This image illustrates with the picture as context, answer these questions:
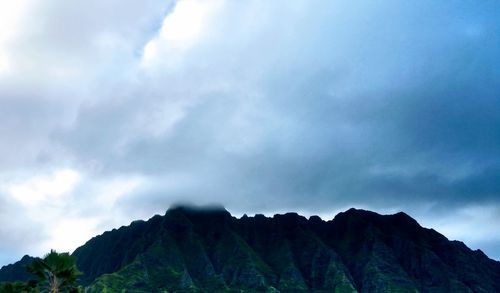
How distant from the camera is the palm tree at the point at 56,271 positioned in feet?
160

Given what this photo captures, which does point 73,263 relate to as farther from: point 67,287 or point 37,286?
point 37,286

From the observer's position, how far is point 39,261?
158 ft

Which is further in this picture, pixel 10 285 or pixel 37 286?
pixel 37 286

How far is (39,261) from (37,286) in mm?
7364

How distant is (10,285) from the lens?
49.9 m

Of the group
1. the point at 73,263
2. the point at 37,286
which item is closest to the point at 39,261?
the point at 73,263

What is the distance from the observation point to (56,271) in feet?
163

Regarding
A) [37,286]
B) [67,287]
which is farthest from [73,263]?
[37,286]

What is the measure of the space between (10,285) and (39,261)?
17.2ft

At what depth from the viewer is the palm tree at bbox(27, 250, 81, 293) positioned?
160 ft

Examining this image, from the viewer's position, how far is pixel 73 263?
50656 millimetres

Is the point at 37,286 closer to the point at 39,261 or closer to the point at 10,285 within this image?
the point at 10,285

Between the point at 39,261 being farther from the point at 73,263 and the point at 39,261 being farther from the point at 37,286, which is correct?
the point at 37,286

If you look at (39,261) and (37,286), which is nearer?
(39,261)
